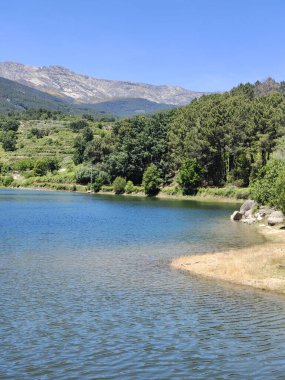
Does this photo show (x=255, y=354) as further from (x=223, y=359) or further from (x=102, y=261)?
(x=102, y=261)

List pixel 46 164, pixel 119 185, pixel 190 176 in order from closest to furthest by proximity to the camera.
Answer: pixel 190 176, pixel 119 185, pixel 46 164

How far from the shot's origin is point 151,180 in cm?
14638

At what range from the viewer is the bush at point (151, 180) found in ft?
477

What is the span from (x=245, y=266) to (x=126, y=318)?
14.9 metres

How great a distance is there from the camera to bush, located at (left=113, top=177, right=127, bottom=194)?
155 metres

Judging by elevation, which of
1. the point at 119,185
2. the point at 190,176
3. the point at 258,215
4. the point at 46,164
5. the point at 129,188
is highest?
the point at 46,164

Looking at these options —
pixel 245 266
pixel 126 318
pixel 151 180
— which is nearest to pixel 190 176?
pixel 151 180

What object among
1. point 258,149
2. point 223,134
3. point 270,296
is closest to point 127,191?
point 223,134

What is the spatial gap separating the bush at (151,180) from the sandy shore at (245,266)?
9790 centimetres

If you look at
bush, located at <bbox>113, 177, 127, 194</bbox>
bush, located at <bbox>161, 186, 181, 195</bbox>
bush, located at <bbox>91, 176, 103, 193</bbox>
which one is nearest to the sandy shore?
bush, located at <bbox>161, 186, 181, 195</bbox>

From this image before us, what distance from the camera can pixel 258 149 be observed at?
122375 mm

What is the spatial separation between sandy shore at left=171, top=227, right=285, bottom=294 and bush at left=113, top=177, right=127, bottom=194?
108646mm

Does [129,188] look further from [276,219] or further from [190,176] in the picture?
[276,219]

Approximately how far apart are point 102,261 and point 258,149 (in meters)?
87.9
